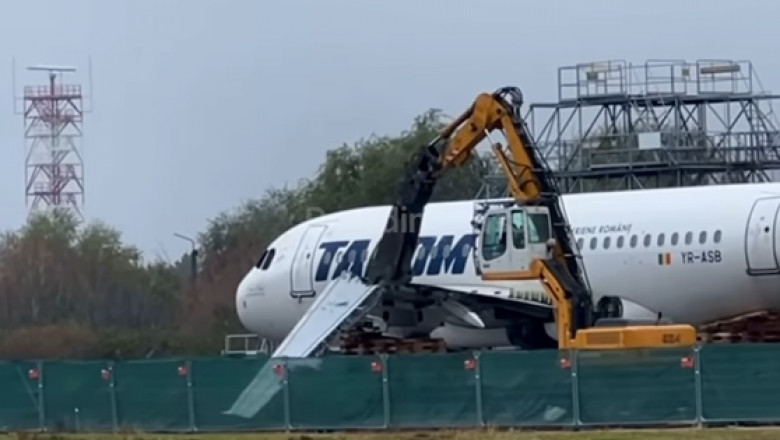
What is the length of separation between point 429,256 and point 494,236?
5.37 metres

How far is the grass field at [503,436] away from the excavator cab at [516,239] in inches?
318

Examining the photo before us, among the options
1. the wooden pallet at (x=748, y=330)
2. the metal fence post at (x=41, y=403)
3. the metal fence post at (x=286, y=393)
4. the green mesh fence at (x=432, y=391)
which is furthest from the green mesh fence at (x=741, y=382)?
the metal fence post at (x=41, y=403)

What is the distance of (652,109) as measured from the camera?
6688 centimetres

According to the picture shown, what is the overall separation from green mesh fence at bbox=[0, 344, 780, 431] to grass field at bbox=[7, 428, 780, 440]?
2.88ft

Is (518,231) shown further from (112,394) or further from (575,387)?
(112,394)

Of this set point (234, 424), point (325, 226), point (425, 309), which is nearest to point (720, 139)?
point (325, 226)

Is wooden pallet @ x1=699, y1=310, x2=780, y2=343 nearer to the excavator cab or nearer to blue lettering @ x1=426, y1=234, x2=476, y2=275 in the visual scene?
the excavator cab

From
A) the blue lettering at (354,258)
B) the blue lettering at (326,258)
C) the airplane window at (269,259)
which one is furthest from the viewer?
the airplane window at (269,259)

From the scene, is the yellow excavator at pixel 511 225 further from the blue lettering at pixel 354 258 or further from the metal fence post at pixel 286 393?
the metal fence post at pixel 286 393

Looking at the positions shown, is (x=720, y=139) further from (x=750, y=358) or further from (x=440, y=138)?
(x=750, y=358)

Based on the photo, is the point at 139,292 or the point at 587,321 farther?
the point at 139,292

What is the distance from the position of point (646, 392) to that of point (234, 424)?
7465 millimetres

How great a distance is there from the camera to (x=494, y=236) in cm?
4294

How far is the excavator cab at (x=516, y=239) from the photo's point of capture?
138 ft
